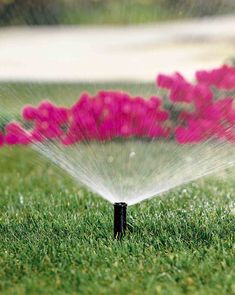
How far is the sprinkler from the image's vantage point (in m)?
4.04

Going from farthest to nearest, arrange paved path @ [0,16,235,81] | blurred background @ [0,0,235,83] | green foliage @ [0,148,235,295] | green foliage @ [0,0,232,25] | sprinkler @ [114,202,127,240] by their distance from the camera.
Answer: paved path @ [0,16,235,81] → blurred background @ [0,0,235,83] → green foliage @ [0,0,232,25] → sprinkler @ [114,202,127,240] → green foliage @ [0,148,235,295]

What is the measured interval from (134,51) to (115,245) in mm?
4734

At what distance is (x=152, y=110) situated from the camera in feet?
19.8

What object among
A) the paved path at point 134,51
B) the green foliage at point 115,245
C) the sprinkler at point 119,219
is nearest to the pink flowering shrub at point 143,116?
the paved path at point 134,51

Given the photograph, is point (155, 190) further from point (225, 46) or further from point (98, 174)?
point (225, 46)

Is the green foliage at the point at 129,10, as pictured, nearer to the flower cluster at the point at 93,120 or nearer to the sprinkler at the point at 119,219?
the flower cluster at the point at 93,120

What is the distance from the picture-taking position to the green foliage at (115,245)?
11.7 ft

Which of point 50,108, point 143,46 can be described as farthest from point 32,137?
point 143,46

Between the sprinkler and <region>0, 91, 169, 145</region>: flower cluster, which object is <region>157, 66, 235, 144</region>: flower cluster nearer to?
<region>0, 91, 169, 145</region>: flower cluster

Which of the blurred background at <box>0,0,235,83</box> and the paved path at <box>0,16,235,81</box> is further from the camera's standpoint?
the paved path at <box>0,16,235,81</box>

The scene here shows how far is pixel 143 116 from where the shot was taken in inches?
236

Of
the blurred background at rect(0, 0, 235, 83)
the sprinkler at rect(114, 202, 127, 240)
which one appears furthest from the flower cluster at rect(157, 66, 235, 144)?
the sprinkler at rect(114, 202, 127, 240)

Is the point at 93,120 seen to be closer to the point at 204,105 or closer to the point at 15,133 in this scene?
the point at 15,133

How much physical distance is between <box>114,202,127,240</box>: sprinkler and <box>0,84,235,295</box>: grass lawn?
0.24 ft
